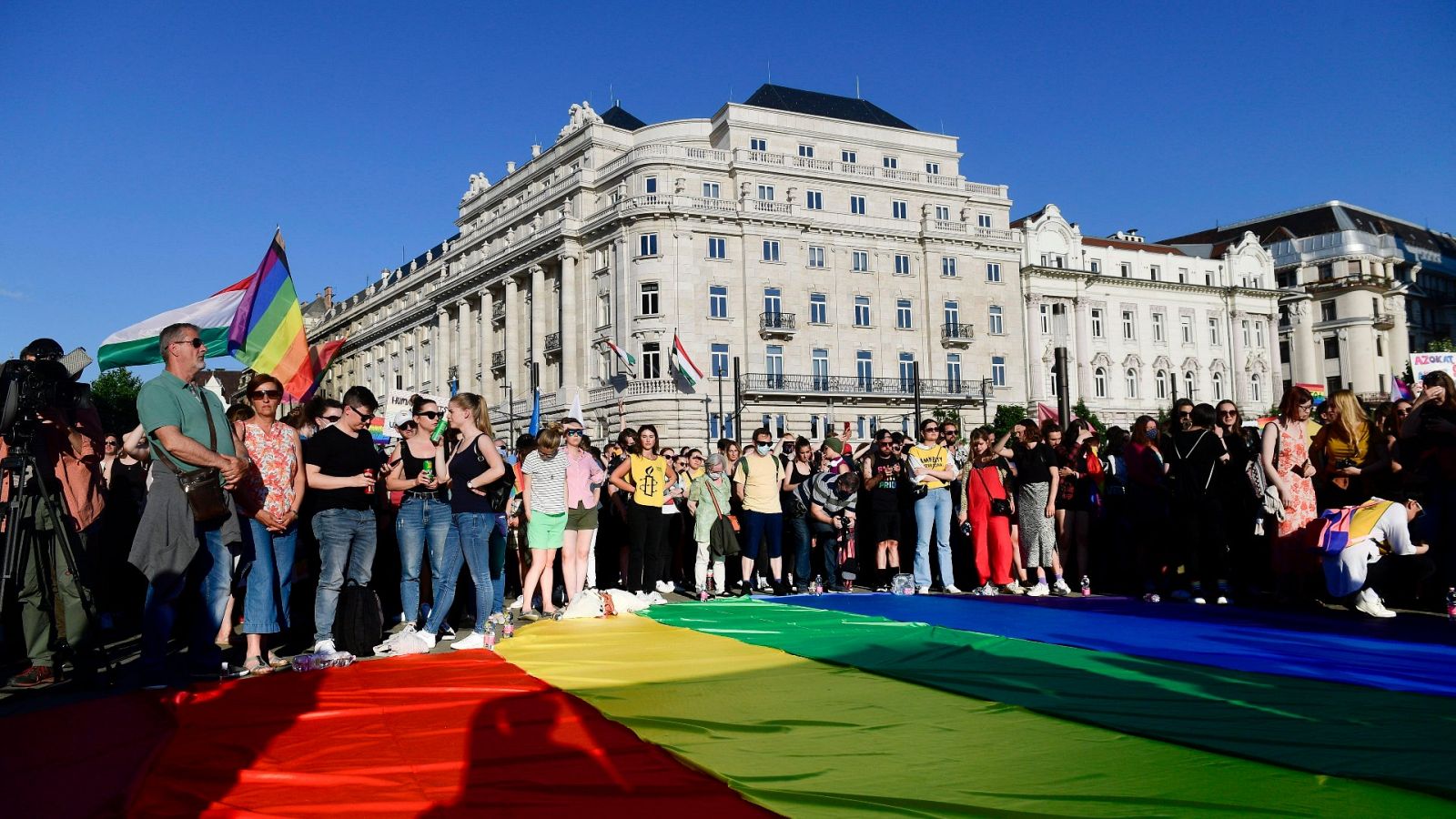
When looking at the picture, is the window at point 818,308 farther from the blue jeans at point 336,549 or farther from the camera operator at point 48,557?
the camera operator at point 48,557

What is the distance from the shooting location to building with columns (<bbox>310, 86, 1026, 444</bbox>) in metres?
52.8

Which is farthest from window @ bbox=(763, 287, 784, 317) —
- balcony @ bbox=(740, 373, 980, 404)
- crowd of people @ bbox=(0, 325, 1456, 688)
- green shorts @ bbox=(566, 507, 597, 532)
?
green shorts @ bbox=(566, 507, 597, 532)

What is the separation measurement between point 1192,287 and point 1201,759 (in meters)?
78.4

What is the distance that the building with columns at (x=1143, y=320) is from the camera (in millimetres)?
70000

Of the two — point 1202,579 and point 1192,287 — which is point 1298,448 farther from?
point 1192,287

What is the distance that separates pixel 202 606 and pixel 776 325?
48171 mm

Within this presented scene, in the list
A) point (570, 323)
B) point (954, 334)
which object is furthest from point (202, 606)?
point (954, 334)

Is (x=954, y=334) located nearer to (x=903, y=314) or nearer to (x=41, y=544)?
(x=903, y=314)

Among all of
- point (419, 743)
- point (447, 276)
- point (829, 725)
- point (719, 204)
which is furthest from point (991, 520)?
point (447, 276)

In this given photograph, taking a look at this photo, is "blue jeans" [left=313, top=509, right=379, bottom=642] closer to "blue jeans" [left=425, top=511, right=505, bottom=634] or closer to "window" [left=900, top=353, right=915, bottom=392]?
"blue jeans" [left=425, top=511, right=505, bottom=634]

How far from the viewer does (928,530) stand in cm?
1248

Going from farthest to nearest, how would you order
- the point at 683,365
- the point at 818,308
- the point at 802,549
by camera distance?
the point at 818,308 < the point at 683,365 < the point at 802,549

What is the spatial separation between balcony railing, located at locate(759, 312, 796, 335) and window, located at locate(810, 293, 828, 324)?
131 centimetres

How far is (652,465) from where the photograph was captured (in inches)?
499
